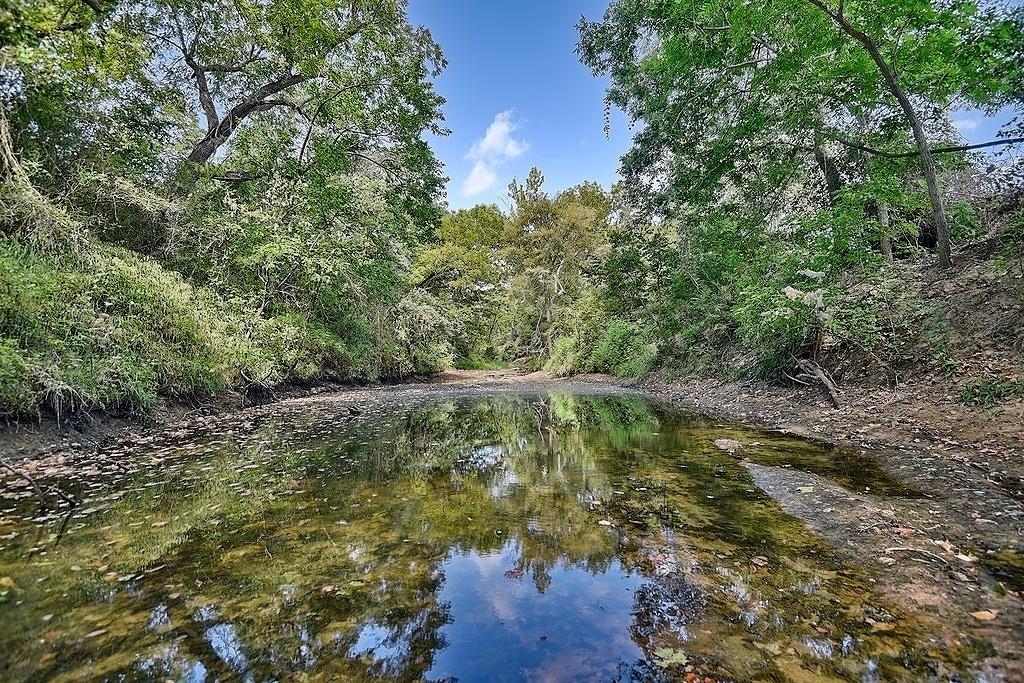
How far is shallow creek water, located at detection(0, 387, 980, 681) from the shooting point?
2.54 m

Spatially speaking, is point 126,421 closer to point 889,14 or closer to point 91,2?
→ point 91,2

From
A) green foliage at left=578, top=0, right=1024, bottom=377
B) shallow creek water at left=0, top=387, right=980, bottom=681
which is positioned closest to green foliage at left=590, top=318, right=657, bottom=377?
green foliage at left=578, top=0, right=1024, bottom=377

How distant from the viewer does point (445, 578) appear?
356cm

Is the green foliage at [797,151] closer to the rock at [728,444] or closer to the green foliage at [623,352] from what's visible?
the green foliage at [623,352]

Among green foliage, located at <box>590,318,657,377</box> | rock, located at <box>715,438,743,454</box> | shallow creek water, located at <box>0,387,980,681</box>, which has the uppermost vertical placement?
green foliage, located at <box>590,318,657,377</box>

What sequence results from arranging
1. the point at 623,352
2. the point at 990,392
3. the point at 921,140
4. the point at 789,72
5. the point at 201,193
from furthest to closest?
1. the point at 623,352
2. the point at 201,193
3. the point at 789,72
4. the point at 921,140
5. the point at 990,392

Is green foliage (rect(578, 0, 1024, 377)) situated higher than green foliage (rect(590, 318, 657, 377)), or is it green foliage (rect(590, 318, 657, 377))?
green foliage (rect(578, 0, 1024, 377))

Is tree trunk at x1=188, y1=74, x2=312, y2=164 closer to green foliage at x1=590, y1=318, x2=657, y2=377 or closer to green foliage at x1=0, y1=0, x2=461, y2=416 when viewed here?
green foliage at x1=0, y1=0, x2=461, y2=416

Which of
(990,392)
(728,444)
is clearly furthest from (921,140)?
(728,444)

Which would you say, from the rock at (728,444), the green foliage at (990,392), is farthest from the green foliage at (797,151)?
the rock at (728,444)

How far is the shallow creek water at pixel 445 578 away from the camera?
8.35ft

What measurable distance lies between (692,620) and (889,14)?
1095cm

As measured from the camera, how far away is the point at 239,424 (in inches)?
412

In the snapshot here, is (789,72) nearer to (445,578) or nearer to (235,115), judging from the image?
(445,578)
